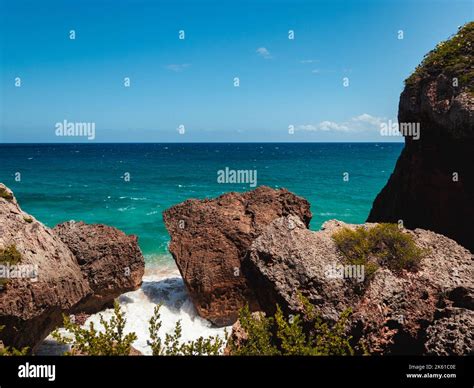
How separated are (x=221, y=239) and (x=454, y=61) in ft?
35.5

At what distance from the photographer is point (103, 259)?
56.3ft

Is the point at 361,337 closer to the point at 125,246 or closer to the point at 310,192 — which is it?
the point at 125,246

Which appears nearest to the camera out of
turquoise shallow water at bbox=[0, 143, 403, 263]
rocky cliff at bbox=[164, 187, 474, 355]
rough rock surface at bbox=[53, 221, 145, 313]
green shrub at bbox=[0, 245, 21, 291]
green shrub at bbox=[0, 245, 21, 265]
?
rocky cliff at bbox=[164, 187, 474, 355]

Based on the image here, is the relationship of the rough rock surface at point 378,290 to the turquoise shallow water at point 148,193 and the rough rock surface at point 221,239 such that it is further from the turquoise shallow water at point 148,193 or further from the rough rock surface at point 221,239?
the turquoise shallow water at point 148,193

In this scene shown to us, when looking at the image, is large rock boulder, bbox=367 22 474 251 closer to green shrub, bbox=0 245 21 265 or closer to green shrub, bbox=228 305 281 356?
green shrub, bbox=228 305 281 356

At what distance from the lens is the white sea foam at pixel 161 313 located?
1560 cm

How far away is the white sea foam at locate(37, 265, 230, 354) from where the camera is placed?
15599 millimetres

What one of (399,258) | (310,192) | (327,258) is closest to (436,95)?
(399,258)

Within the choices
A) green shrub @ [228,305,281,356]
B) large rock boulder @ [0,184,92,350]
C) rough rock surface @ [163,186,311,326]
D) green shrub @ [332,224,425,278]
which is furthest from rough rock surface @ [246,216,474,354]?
rough rock surface @ [163,186,311,326]

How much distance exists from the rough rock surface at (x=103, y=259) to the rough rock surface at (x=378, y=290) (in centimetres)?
793

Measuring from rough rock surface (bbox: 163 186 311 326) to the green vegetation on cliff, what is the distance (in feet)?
22.6

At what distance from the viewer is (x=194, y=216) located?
18234mm

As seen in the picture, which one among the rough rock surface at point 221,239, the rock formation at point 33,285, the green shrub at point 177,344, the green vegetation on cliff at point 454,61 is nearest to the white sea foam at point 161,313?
the rough rock surface at point 221,239

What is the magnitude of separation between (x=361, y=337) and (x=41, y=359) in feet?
20.8
